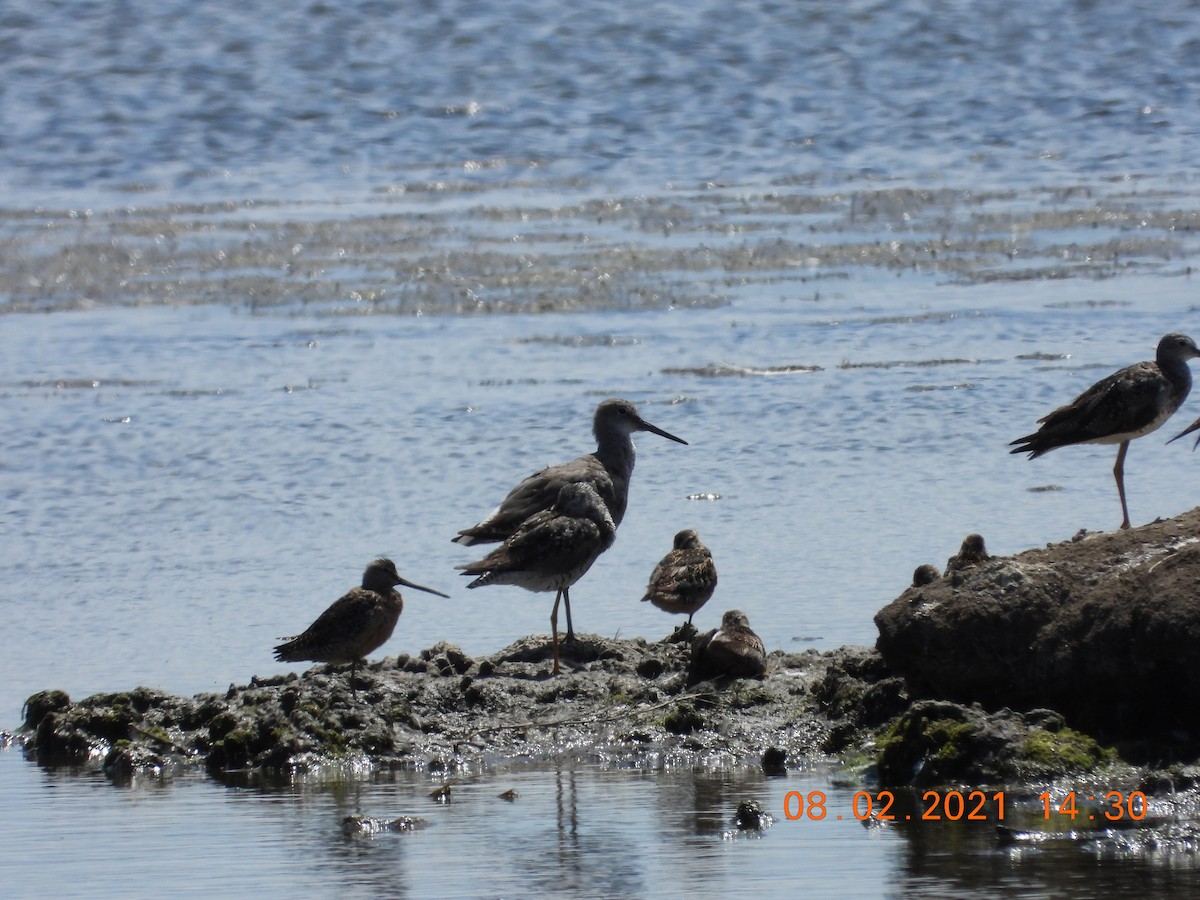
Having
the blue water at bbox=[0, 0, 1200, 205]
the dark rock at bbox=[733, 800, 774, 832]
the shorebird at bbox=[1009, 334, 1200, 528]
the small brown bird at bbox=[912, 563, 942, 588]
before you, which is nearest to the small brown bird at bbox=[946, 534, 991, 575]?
the small brown bird at bbox=[912, 563, 942, 588]

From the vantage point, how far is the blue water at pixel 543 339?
775 cm

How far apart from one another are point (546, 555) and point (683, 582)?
695 millimetres

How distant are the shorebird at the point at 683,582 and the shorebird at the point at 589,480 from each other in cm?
48

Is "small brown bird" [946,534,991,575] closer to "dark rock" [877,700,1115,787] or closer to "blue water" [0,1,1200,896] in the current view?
"blue water" [0,1,1200,896]

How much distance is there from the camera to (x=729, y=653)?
8844 millimetres

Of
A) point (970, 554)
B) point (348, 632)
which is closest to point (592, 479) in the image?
point (348, 632)

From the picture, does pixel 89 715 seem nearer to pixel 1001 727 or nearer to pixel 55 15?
pixel 1001 727

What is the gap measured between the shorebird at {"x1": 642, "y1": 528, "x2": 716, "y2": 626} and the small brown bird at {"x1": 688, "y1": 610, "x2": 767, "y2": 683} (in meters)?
0.75

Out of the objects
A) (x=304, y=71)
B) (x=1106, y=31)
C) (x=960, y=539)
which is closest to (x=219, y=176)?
(x=304, y=71)

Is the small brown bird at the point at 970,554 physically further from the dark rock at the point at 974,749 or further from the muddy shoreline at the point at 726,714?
the dark rock at the point at 974,749

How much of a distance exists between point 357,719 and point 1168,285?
10.9 m

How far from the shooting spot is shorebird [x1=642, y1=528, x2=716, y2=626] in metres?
9.79
